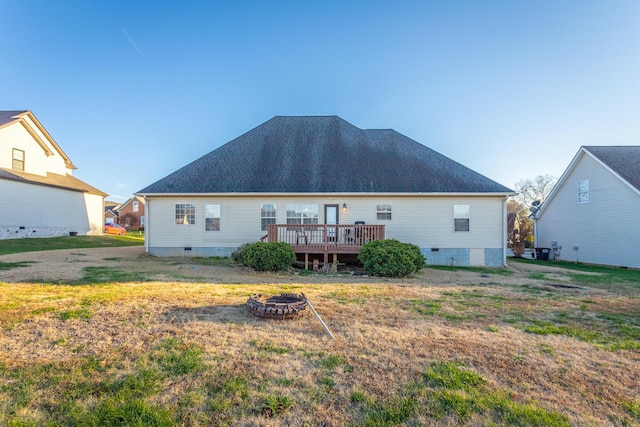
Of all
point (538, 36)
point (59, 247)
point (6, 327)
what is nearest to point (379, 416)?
point (6, 327)

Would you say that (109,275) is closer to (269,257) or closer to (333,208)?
(269,257)

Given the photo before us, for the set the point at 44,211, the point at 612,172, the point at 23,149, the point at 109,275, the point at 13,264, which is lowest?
the point at 109,275

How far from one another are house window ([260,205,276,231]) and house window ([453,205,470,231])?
26.7ft

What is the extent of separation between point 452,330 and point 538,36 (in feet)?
43.9

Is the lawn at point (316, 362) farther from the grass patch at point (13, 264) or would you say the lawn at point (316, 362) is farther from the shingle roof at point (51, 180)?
the shingle roof at point (51, 180)

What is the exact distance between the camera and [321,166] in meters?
14.1

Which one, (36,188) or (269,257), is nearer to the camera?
(269,257)

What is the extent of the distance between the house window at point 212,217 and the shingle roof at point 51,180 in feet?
42.8

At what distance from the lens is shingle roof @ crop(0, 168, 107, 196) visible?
1719 cm

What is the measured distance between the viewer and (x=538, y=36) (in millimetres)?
11773

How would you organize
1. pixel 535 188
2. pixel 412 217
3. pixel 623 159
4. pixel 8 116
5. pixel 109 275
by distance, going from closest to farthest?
pixel 109 275
pixel 412 217
pixel 623 159
pixel 8 116
pixel 535 188

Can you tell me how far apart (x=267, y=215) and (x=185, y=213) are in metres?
3.79

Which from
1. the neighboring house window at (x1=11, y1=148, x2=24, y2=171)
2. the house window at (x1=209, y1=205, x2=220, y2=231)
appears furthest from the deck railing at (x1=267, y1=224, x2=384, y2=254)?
the neighboring house window at (x1=11, y1=148, x2=24, y2=171)

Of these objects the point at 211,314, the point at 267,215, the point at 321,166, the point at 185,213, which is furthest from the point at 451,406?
the point at 185,213
